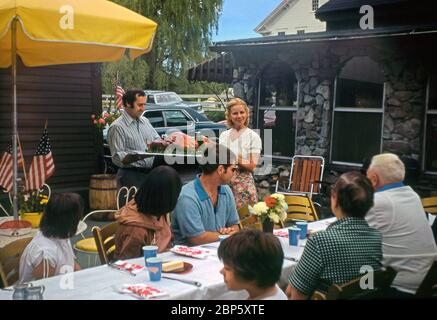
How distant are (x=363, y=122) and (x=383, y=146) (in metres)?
0.61

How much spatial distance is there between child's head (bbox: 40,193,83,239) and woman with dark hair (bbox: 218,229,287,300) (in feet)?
3.98

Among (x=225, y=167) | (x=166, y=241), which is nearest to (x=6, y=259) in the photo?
(x=166, y=241)

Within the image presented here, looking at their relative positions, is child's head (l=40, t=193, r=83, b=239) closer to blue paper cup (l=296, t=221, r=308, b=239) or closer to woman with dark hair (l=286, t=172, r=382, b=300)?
woman with dark hair (l=286, t=172, r=382, b=300)

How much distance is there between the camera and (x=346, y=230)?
2857 millimetres

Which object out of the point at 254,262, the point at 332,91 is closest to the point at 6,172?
the point at 254,262

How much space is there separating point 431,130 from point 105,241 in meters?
5.50

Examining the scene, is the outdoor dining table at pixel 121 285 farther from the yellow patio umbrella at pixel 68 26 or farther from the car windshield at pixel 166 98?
the car windshield at pixel 166 98

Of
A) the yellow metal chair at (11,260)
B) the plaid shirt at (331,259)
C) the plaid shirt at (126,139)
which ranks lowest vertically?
the yellow metal chair at (11,260)

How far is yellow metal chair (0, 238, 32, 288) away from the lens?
10.5 ft

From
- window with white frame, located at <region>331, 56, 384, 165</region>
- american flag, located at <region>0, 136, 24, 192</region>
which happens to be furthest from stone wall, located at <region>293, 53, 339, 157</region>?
american flag, located at <region>0, 136, 24, 192</region>

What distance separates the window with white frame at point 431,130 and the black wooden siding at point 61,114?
5259 mm

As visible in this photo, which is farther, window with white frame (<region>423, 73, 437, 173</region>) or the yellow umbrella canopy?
window with white frame (<region>423, 73, 437, 173</region>)

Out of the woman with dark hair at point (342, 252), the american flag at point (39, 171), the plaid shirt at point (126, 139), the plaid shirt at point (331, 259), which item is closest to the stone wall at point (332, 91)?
the plaid shirt at point (126, 139)

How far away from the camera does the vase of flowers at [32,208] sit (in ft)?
14.7
